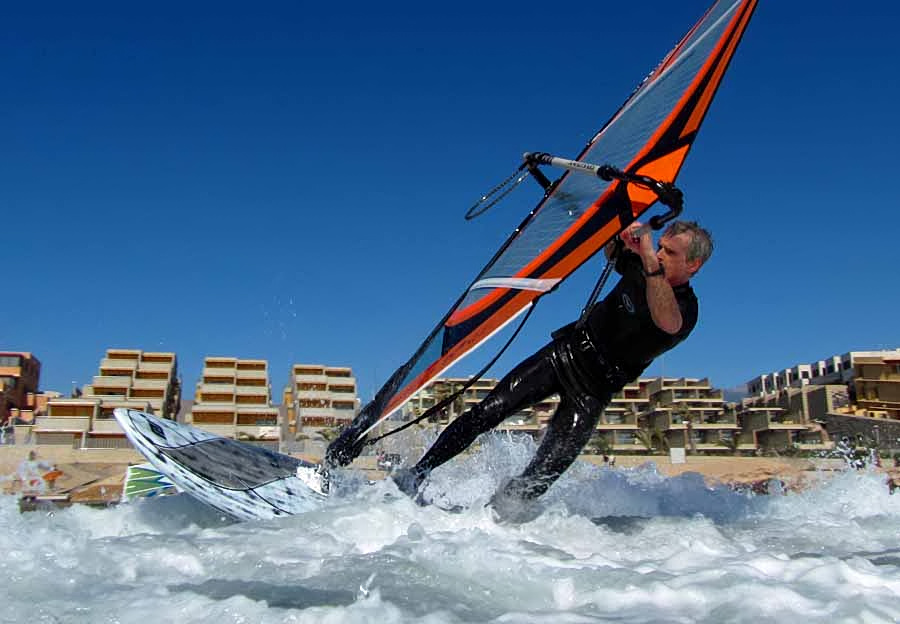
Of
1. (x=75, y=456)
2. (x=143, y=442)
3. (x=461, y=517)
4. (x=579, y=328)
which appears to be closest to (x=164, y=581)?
(x=461, y=517)

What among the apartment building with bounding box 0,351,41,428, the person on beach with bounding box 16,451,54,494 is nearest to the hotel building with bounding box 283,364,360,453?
the person on beach with bounding box 16,451,54,494

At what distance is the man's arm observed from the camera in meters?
3.25

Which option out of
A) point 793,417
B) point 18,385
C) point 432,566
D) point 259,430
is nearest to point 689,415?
point 793,417

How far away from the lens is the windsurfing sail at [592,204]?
3.55 m

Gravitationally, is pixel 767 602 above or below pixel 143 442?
below

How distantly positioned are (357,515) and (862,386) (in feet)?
147

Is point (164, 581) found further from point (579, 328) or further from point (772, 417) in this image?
point (772, 417)

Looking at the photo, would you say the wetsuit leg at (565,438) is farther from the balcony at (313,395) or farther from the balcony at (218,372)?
the balcony at (218,372)

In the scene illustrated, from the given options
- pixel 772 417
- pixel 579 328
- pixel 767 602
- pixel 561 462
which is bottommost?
pixel 767 602

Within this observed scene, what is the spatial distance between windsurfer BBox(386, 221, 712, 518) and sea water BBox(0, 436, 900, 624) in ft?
0.74

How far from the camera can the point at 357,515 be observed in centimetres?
319

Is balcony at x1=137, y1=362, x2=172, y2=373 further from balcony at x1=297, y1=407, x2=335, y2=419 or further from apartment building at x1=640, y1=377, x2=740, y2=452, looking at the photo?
apartment building at x1=640, y1=377, x2=740, y2=452

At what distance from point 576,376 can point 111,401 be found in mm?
31243

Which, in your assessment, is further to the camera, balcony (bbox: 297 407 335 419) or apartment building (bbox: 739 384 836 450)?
apartment building (bbox: 739 384 836 450)
